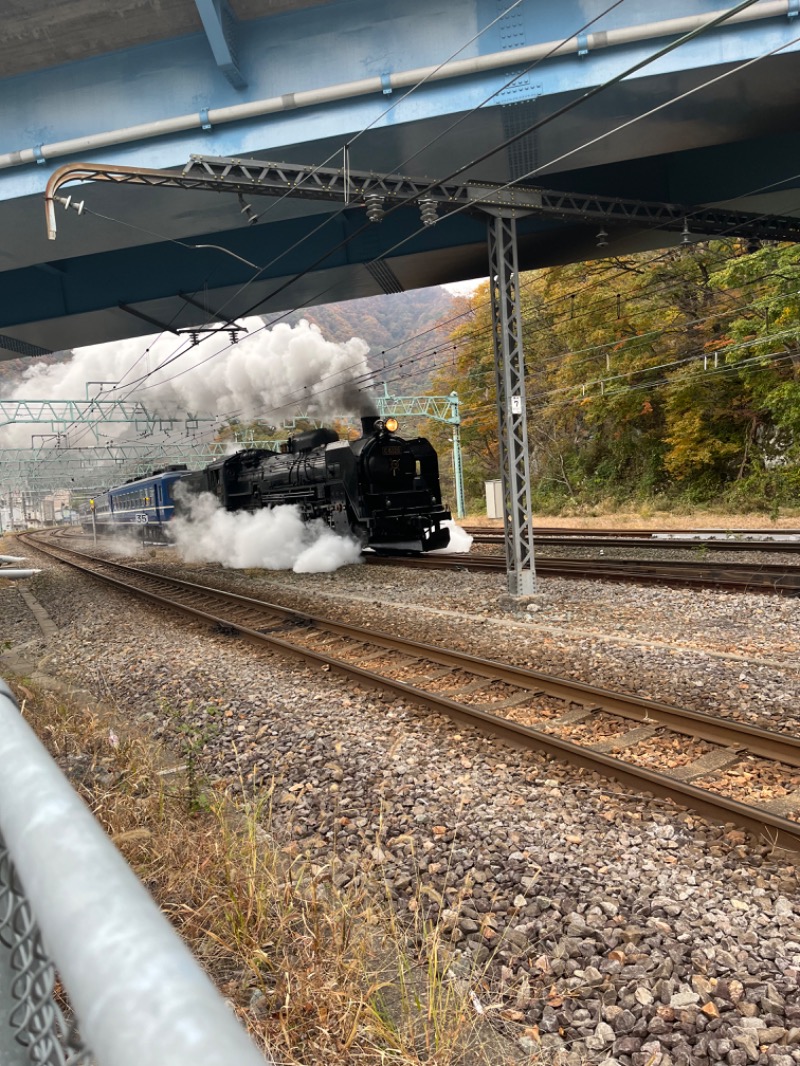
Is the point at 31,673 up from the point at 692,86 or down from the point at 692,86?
down

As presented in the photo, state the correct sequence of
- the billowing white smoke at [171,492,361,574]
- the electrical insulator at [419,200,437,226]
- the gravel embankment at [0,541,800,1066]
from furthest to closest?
the billowing white smoke at [171,492,361,574]
the electrical insulator at [419,200,437,226]
the gravel embankment at [0,541,800,1066]

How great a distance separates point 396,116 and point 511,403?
4525mm

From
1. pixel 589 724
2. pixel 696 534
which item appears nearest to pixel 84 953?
pixel 589 724

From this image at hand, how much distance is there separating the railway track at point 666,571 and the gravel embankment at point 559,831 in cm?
126

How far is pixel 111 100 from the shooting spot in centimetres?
964

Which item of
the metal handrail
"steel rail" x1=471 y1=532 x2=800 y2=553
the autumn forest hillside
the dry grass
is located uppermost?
the autumn forest hillside

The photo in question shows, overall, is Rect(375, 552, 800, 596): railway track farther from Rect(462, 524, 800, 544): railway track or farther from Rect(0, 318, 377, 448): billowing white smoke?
Rect(0, 318, 377, 448): billowing white smoke

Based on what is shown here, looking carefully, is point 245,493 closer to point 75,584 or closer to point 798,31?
point 75,584

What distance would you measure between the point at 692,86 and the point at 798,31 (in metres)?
1.15

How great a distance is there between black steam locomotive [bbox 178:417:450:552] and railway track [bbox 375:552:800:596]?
1.00 meters

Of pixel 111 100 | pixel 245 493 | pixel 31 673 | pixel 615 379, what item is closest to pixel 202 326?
pixel 245 493

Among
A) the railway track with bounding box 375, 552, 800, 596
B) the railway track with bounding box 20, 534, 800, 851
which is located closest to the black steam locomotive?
the railway track with bounding box 375, 552, 800, 596

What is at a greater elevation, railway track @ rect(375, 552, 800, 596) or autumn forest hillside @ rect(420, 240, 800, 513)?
autumn forest hillside @ rect(420, 240, 800, 513)

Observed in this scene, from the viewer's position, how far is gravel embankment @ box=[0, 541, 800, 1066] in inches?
115
